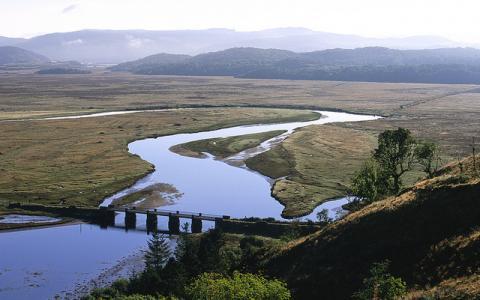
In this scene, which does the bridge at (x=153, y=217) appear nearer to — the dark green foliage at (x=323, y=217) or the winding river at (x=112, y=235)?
the winding river at (x=112, y=235)

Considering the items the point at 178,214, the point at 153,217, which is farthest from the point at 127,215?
the point at 178,214

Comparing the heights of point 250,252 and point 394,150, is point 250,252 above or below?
below

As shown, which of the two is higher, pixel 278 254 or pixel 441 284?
pixel 441 284

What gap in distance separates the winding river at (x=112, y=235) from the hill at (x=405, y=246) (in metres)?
29.2

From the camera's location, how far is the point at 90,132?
19500cm

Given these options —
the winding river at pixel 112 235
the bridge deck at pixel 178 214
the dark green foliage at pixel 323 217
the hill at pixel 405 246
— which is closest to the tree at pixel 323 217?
the dark green foliage at pixel 323 217

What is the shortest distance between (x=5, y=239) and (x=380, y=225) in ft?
199

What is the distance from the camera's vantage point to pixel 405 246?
50.7 m

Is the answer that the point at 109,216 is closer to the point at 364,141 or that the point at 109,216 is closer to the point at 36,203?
the point at 36,203


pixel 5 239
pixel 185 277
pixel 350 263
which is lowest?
pixel 5 239

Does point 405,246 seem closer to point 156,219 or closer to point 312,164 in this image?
point 156,219

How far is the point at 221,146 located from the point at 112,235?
76.6 meters

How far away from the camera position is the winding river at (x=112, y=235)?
72875 mm

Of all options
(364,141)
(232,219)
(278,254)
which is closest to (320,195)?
(232,219)
